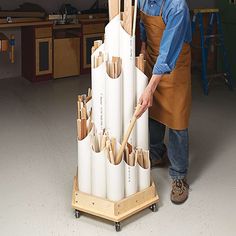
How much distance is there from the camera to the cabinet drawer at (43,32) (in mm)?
5048

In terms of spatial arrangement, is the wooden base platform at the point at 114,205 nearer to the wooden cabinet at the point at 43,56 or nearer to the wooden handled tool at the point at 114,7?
the wooden handled tool at the point at 114,7

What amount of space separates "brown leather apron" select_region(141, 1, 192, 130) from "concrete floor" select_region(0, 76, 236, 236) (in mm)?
510

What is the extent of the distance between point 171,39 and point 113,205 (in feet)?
2.98

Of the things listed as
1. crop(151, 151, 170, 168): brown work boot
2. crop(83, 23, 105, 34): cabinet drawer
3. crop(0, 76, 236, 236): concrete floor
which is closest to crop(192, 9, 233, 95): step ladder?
crop(0, 76, 236, 236): concrete floor

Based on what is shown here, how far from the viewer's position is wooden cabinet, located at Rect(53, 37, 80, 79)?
210 inches

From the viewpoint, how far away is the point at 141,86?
2.26m

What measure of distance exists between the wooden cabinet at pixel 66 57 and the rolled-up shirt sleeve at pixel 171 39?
3325 mm

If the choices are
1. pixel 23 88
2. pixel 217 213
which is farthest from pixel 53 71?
pixel 217 213

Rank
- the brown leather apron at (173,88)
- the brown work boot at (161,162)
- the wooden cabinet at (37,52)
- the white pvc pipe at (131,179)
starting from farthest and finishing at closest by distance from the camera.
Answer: the wooden cabinet at (37,52) → the brown work boot at (161,162) → the brown leather apron at (173,88) → the white pvc pipe at (131,179)

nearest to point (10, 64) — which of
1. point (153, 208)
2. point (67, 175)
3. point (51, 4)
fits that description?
point (51, 4)

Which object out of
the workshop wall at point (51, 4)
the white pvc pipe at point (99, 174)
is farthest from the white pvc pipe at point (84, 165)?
the workshop wall at point (51, 4)

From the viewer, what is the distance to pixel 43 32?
16.7 ft

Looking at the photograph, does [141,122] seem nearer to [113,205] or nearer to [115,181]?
[115,181]

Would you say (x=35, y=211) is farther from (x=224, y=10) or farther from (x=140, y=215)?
(x=224, y=10)
